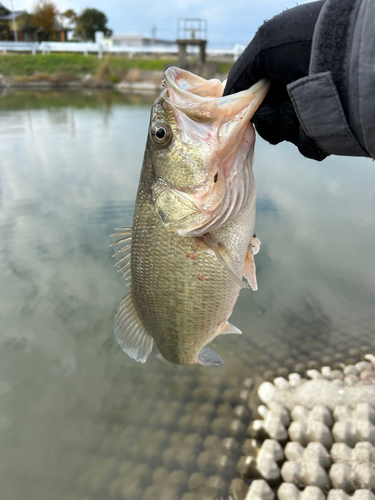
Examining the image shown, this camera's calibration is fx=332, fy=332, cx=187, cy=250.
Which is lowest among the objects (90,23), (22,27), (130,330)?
(130,330)

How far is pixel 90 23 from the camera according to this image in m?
40.7

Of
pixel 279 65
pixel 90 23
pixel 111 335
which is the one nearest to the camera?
pixel 279 65

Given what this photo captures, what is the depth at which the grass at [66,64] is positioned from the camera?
22.6 metres

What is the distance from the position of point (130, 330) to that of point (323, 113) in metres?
1.35

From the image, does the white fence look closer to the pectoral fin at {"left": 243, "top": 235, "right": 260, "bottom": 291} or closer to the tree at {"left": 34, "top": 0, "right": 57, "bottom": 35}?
the tree at {"left": 34, "top": 0, "right": 57, "bottom": 35}

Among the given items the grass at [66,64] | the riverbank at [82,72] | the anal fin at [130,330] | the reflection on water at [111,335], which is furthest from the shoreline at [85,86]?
the anal fin at [130,330]

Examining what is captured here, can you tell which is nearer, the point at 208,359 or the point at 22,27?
the point at 208,359

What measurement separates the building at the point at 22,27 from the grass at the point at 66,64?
67.3 feet

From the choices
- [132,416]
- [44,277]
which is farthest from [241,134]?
[44,277]

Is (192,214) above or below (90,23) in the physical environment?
below

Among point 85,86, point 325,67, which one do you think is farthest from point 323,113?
point 85,86

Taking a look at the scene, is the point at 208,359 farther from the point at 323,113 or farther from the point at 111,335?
the point at 111,335

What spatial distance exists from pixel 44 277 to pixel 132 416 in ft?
6.79

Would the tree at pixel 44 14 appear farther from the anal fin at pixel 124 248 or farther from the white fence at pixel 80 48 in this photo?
the anal fin at pixel 124 248
